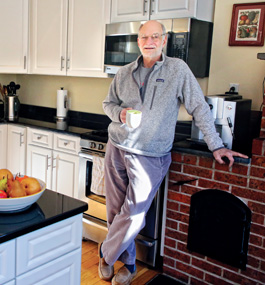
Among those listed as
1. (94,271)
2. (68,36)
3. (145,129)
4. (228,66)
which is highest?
(68,36)

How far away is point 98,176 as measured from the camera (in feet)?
9.52

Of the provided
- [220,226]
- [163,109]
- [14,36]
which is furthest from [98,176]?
[14,36]

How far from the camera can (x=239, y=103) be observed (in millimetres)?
2439

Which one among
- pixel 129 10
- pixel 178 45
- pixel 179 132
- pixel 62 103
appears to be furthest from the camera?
pixel 62 103

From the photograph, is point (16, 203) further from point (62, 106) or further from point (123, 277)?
point (62, 106)

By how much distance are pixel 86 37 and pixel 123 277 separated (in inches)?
81.5

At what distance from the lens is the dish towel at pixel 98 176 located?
2889 millimetres

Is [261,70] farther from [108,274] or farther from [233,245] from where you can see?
[108,274]

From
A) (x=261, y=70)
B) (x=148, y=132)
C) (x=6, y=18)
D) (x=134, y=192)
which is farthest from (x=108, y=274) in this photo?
(x=6, y=18)

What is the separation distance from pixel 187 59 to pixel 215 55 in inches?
13.0

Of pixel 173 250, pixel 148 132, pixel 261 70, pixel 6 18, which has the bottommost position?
pixel 173 250

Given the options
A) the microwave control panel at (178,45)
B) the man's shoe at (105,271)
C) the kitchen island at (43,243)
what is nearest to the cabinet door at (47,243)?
the kitchen island at (43,243)

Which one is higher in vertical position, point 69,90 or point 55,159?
point 69,90

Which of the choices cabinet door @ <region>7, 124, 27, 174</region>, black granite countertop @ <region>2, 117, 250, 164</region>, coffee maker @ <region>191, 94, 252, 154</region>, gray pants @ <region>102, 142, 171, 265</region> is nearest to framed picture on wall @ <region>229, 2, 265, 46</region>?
coffee maker @ <region>191, 94, 252, 154</region>
